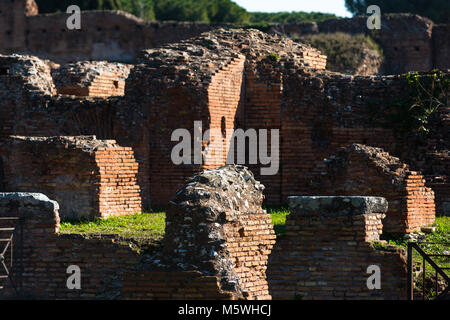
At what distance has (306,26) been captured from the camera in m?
29.6

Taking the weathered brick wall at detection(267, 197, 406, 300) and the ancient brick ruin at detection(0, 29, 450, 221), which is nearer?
the weathered brick wall at detection(267, 197, 406, 300)

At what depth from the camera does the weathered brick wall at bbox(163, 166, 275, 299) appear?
9797 mm

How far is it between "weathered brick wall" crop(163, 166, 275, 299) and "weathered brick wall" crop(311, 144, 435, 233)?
9.06ft

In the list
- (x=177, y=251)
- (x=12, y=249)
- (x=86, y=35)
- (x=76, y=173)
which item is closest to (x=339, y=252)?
(x=177, y=251)

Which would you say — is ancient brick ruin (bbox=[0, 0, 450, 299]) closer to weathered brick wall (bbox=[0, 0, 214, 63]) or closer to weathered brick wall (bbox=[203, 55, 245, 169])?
weathered brick wall (bbox=[203, 55, 245, 169])

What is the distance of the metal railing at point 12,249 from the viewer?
11.5 metres

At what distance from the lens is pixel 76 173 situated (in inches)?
528

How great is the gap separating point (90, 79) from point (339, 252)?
803 centimetres

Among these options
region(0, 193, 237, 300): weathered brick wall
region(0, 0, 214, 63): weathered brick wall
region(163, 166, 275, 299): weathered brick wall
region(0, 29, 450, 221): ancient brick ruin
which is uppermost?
region(0, 0, 214, 63): weathered brick wall

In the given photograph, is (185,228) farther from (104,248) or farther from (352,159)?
(352,159)

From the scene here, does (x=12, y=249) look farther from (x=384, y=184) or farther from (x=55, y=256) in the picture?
(x=384, y=184)

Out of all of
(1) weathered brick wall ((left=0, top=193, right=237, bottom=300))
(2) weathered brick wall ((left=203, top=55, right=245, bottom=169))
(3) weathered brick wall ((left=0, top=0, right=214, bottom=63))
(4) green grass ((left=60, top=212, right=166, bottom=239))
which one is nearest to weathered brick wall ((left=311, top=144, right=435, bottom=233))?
(2) weathered brick wall ((left=203, top=55, right=245, bottom=169))

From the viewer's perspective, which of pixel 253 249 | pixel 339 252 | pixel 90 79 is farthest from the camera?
pixel 90 79
